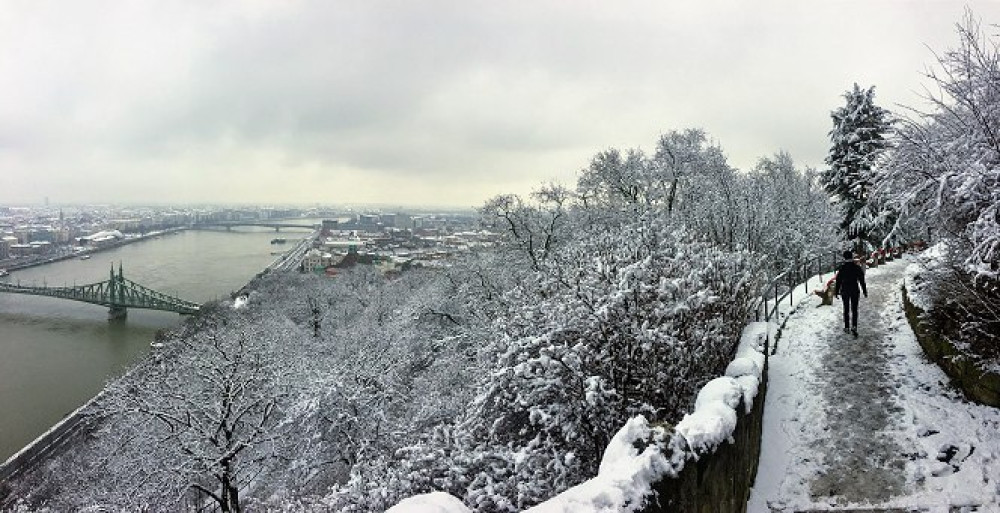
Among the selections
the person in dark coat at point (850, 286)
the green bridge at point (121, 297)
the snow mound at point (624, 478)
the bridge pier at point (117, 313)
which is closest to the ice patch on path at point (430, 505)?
the snow mound at point (624, 478)

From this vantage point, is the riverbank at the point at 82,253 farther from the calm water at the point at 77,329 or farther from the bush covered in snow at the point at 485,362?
the bush covered in snow at the point at 485,362

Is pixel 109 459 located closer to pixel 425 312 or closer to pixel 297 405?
pixel 297 405

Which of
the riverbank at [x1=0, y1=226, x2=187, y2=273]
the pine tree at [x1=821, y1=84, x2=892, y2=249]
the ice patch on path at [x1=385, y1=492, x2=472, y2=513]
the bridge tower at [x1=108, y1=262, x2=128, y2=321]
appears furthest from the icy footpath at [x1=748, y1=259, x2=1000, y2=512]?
the riverbank at [x1=0, y1=226, x2=187, y2=273]

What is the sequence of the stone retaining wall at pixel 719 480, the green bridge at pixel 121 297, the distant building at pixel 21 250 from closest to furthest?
the stone retaining wall at pixel 719 480 → the green bridge at pixel 121 297 → the distant building at pixel 21 250

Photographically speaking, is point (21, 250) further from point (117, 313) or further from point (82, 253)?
point (117, 313)

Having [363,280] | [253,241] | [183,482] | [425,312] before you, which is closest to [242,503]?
[183,482]

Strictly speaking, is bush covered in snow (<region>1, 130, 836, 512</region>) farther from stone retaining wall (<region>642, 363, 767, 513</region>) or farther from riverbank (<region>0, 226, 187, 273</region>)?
riverbank (<region>0, 226, 187, 273</region>)

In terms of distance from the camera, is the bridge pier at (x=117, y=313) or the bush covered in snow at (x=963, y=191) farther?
the bridge pier at (x=117, y=313)
